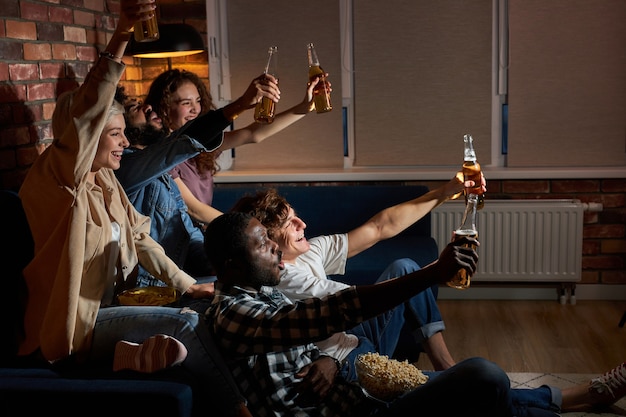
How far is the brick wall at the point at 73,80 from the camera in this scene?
2949mm

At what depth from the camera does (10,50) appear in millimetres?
2953

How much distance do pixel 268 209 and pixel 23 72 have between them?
120 centimetres

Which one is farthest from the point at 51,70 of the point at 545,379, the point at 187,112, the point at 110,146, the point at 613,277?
the point at 613,277

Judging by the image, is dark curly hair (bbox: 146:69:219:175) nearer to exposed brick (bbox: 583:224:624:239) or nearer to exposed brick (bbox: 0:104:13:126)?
exposed brick (bbox: 0:104:13:126)

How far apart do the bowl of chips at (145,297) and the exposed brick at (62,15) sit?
62.3 inches

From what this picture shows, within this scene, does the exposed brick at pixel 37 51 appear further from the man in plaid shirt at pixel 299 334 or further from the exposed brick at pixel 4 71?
the man in plaid shirt at pixel 299 334

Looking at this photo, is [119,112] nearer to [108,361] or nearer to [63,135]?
[63,135]

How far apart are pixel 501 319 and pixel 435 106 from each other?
1.26 metres

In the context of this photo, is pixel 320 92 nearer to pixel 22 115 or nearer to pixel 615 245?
pixel 22 115

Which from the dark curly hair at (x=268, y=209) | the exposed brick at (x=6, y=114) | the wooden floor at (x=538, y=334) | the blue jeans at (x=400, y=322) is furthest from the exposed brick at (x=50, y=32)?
the wooden floor at (x=538, y=334)

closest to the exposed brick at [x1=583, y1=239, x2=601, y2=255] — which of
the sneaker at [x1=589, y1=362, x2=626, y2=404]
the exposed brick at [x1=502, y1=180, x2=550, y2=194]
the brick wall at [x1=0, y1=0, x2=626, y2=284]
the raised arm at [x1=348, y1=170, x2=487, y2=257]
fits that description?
the brick wall at [x1=0, y1=0, x2=626, y2=284]

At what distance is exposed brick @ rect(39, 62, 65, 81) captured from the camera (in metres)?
3.21

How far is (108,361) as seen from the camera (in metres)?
2.12

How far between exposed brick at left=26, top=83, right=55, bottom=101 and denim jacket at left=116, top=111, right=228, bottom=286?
0.47 m
